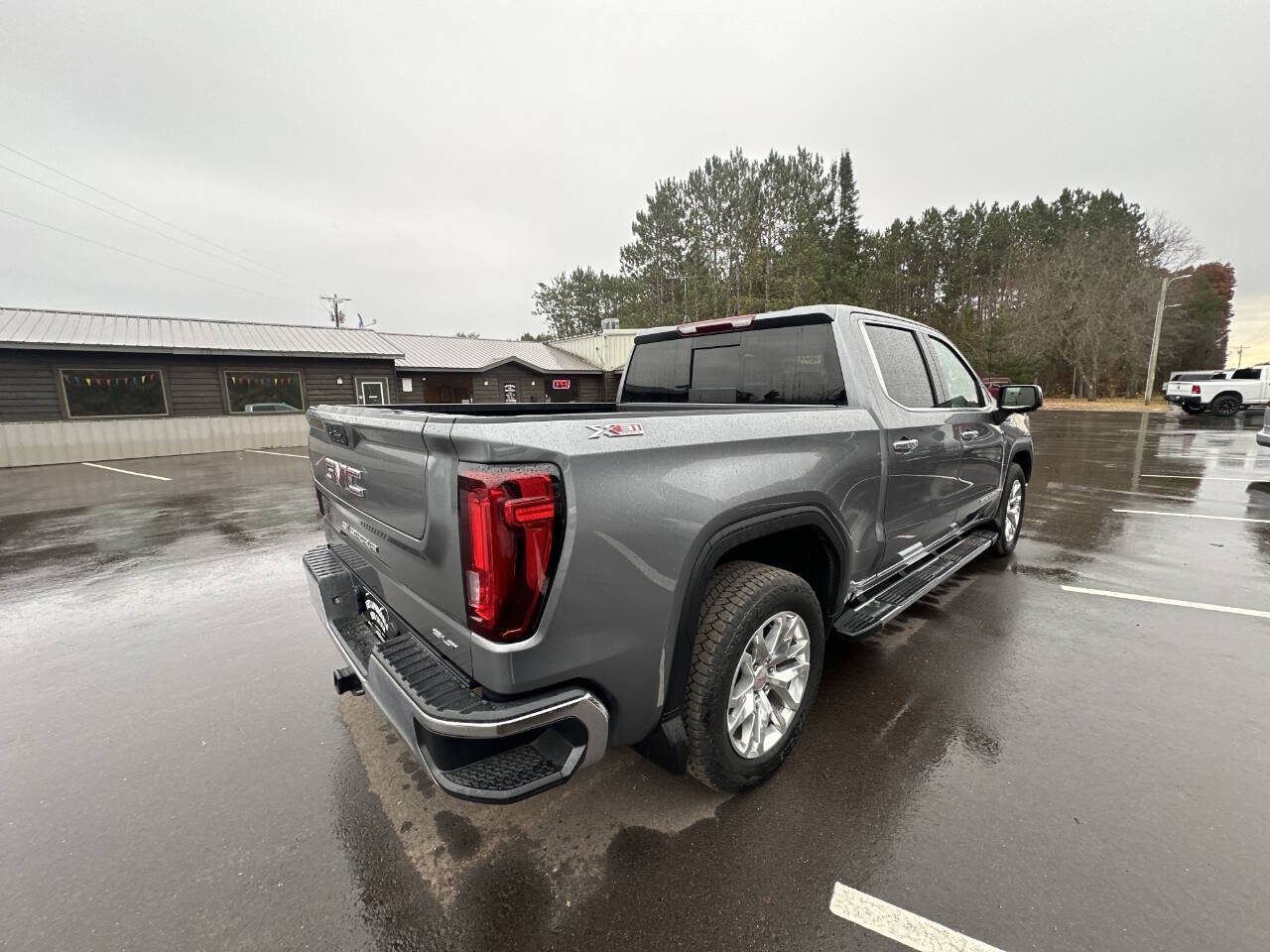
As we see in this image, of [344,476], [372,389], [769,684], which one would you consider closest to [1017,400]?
[769,684]

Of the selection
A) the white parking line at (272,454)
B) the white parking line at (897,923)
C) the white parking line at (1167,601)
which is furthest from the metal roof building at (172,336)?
the white parking line at (1167,601)

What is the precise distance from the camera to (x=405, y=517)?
5.89 ft

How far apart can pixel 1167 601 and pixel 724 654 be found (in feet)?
13.8

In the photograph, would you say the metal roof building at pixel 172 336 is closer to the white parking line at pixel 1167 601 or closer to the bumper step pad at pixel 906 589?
the bumper step pad at pixel 906 589

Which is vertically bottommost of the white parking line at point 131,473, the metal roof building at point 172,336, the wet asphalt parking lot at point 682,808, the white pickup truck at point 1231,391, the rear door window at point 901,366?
the white parking line at point 131,473

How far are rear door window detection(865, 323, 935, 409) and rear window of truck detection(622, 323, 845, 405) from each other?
0.34 meters

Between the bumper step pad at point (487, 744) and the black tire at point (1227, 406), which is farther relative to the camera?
the black tire at point (1227, 406)

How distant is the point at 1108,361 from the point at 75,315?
174 ft

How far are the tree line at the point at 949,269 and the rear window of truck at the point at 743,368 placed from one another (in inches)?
1093

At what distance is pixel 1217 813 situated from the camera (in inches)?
81.7

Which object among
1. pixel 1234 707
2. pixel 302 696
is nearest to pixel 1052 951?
pixel 1234 707

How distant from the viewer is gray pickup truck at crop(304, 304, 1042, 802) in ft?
5.05

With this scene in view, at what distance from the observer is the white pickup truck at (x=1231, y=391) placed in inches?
880

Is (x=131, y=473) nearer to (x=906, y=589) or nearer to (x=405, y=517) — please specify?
(x=405, y=517)
